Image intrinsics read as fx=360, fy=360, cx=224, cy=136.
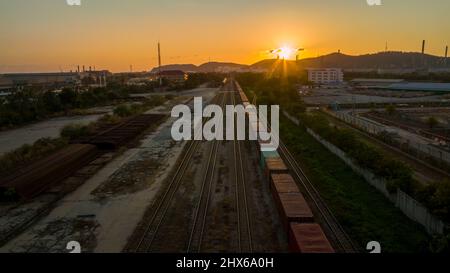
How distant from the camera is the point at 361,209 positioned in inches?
519

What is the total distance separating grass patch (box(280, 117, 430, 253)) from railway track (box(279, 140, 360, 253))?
0.22 meters

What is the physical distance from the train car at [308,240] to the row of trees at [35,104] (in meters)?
38.9

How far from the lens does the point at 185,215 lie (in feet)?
43.3

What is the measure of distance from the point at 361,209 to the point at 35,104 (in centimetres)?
4405

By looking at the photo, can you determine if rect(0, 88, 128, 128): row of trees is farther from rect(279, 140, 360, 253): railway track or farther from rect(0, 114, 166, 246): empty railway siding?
rect(279, 140, 360, 253): railway track

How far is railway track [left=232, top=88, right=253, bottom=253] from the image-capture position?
10734 millimetres

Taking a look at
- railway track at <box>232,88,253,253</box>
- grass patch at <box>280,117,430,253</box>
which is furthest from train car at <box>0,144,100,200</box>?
grass patch at <box>280,117,430,253</box>

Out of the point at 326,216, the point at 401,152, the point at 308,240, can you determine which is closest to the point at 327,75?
the point at 401,152

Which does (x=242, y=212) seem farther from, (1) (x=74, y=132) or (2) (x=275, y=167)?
(1) (x=74, y=132)

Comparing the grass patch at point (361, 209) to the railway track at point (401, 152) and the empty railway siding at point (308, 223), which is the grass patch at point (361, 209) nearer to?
the empty railway siding at point (308, 223)

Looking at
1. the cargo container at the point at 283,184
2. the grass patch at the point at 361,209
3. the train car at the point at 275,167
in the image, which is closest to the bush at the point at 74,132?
the grass patch at the point at 361,209

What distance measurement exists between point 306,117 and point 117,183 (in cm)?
1996
